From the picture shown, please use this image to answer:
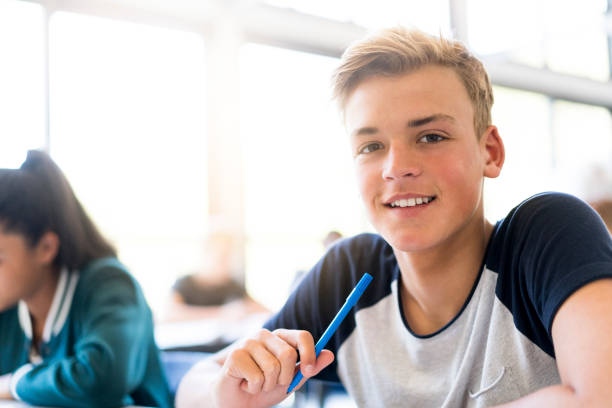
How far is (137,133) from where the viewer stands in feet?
14.4

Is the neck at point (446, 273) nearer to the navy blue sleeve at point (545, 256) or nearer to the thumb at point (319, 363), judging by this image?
the navy blue sleeve at point (545, 256)

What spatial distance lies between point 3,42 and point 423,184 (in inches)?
143

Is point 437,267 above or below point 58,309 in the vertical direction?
above

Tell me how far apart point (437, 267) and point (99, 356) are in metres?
0.92

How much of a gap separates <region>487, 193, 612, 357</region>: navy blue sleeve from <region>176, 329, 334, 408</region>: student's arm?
1.21 ft

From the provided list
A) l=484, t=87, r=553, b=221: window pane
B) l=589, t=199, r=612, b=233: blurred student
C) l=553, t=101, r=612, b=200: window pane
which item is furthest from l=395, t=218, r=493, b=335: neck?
l=553, t=101, r=612, b=200: window pane

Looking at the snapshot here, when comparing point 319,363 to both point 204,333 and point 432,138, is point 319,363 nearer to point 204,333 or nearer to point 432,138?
point 432,138

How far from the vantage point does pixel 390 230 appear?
3.76 ft

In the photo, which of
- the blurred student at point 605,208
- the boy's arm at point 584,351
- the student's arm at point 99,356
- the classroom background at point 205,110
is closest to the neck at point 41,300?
the student's arm at point 99,356

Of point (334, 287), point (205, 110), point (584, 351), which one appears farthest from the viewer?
point (205, 110)

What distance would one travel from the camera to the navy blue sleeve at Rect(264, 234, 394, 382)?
52.1 inches

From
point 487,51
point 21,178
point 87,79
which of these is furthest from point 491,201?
point 21,178

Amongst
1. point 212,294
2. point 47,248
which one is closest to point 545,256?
point 47,248

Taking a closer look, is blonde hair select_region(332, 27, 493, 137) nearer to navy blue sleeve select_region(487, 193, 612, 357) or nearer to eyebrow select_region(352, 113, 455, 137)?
eyebrow select_region(352, 113, 455, 137)
